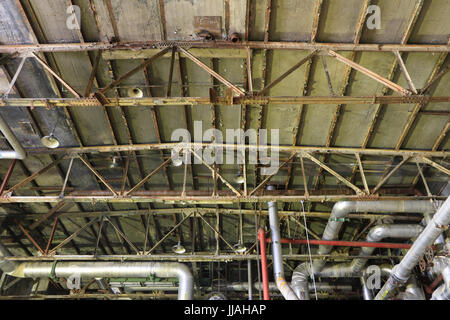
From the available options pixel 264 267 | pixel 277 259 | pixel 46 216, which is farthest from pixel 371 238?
pixel 46 216

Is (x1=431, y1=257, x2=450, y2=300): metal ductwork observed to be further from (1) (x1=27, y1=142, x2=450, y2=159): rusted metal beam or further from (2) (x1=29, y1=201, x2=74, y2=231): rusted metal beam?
(2) (x1=29, y1=201, x2=74, y2=231): rusted metal beam

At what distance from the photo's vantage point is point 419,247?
8.95 m

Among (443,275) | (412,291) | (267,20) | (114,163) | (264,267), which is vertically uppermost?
(267,20)

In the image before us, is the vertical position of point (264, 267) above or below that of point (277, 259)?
below

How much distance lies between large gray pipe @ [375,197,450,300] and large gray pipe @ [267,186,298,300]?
3.73 meters

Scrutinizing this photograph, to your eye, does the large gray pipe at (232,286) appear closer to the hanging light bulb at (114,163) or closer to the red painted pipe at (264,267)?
the red painted pipe at (264,267)

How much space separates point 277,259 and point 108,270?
6.53 metres

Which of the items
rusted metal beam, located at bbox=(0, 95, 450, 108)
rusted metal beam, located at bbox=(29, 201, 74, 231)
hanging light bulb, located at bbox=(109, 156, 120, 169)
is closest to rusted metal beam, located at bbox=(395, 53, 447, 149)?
rusted metal beam, located at bbox=(0, 95, 450, 108)

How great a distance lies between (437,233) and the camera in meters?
8.30

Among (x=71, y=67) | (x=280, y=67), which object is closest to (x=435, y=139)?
(x=280, y=67)

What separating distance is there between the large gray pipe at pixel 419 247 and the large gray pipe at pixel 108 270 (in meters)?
7.20

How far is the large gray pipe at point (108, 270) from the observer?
1184 centimetres

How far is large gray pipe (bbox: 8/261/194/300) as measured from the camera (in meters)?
11.8

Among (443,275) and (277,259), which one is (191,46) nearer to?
(277,259)
